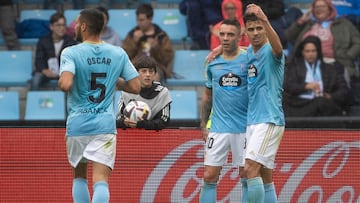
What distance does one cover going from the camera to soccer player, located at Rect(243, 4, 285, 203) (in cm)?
994

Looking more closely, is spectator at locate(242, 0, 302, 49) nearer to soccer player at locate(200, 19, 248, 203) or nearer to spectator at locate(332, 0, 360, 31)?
spectator at locate(332, 0, 360, 31)

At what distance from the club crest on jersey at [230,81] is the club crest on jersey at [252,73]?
239 millimetres

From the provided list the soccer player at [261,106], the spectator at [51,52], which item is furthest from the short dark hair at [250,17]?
the spectator at [51,52]

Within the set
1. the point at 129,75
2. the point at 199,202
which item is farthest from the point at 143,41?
the point at 129,75

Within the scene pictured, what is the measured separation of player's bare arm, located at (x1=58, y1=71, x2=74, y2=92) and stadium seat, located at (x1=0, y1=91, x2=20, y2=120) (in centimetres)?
599

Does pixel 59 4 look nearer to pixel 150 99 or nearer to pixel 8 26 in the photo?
pixel 8 26

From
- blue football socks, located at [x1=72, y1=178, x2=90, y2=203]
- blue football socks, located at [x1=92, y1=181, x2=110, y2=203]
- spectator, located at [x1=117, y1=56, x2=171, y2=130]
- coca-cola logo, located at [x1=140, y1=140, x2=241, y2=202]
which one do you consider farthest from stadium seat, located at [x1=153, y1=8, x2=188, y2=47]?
blue football socks, located at [x1=92, y1=181, x2=110, y2=203]

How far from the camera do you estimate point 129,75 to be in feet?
30.6

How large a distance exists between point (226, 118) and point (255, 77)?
63 centimetres

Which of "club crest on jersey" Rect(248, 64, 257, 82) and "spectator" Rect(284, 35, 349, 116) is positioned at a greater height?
"club crest on jersey" Rect(248, 64, 257, 82)

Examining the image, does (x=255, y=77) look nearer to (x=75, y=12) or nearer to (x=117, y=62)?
(x=117, y=62)

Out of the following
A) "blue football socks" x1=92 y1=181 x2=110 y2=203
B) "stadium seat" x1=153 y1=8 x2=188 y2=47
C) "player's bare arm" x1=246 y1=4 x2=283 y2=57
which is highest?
"player's bare arm" x1=246 y1=4 x2=283 y2=57

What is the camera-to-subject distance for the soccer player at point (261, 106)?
994cm

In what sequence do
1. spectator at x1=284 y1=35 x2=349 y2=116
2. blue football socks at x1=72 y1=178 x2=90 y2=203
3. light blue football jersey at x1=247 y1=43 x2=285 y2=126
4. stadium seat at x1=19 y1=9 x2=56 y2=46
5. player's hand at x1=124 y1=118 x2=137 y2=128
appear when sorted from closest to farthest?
blue football socks at x1=72 y1=178 x2=90 y2=203, light blue football jersey at x1=247 y1=43 x2=285 y2=126, player's hand at x1=124 y1=118 x2=137 y2=128, spectator at x1=284 y1=35 x2=349 y2=116, stadium seat at x1=19 y1=9 x2=56 y2=46
